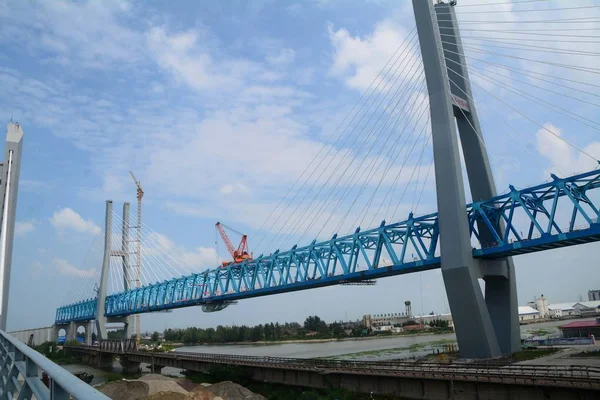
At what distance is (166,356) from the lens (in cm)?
5369

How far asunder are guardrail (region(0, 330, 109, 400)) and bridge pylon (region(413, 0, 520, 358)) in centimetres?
2902

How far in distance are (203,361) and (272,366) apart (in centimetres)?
1287

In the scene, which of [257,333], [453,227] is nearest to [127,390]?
[453,227]

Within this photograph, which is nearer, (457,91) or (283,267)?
(457,91)

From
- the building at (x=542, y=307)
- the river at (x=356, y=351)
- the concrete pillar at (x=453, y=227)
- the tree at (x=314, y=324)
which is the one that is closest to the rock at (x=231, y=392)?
the concrete pillar at (x=453, y=227)

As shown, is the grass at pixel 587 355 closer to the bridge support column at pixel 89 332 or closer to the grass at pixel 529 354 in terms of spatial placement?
the grass at pixel 529 354

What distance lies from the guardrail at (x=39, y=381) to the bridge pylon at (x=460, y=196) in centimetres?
2902

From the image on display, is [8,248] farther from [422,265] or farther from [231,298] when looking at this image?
[231,298]

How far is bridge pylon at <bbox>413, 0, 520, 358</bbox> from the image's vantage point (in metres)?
30.3

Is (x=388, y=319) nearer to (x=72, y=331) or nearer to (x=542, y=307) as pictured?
(x=542, y=307)

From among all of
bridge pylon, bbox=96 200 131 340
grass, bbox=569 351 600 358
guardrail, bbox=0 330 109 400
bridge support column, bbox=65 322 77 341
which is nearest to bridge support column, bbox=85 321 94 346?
bridge support column, bbox=65 322 77 341

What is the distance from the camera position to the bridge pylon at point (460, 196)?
99.6 feet

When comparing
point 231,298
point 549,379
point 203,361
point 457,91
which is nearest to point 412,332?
point 231,298

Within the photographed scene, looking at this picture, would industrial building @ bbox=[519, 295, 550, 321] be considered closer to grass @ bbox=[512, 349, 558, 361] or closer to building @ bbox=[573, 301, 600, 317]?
building @ bbox=[573, 301, 600, 317]
